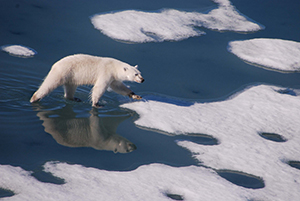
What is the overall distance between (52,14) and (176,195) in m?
5.82

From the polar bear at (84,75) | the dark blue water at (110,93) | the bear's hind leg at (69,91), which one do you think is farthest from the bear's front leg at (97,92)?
the bear's hind leg at (69,91)

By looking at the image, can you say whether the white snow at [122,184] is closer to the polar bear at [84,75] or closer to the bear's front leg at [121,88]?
the polar bear at [84,75]

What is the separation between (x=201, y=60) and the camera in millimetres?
6348

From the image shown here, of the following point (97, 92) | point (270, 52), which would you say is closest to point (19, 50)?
point (97, 92)

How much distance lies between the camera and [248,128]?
4371mm

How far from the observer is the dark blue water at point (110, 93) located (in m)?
3.52

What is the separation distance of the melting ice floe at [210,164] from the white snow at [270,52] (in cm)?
129

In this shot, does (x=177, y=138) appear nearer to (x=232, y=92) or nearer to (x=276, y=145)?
(x=276, y=145)

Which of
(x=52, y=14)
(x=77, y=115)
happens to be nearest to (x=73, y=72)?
(x=77, y=115)

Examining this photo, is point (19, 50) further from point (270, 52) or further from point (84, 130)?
point (270, 52)

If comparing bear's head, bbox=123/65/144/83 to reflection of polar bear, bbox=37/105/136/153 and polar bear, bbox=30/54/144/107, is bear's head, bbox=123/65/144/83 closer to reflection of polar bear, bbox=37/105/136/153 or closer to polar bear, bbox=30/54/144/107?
polar bear, bbox=30/54/144/107

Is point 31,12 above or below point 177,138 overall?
above

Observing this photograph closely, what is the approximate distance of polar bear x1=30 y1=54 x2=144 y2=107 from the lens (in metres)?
4.29

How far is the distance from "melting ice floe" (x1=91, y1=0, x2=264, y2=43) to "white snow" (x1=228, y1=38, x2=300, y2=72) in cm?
87
